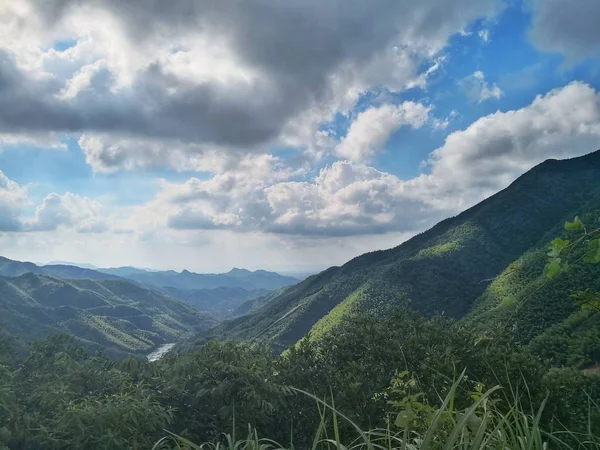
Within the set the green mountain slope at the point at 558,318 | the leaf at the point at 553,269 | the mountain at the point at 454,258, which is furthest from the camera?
the mountain at the point at 454,258

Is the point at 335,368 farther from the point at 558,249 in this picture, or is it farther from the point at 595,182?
the point at 595,182

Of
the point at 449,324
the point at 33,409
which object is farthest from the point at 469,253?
the point at 33,409

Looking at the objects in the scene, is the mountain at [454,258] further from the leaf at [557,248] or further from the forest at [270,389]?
the leaf at [557,248]

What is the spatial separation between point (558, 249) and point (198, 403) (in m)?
11.1

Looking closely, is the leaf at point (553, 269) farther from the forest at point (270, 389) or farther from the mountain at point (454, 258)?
the mountain at point (454, 258)

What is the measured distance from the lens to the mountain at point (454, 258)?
4562 inches

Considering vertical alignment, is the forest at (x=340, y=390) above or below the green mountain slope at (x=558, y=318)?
above

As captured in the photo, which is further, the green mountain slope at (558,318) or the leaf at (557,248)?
the green mountain slope at (558,318)

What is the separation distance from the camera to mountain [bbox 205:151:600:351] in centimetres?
11588

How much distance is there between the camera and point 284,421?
12453 millimetres

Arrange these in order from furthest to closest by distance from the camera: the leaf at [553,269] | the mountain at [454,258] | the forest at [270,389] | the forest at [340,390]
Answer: the mountain at [454,258]
the forest at [270,389]
the forest at [340,390]
the leaf at [553,269]

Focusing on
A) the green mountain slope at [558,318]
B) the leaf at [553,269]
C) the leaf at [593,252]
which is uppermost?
the leaf at [593,252]

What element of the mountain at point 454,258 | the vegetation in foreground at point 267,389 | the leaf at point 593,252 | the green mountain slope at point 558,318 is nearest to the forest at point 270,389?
the vegetation in foreground at point 267,389

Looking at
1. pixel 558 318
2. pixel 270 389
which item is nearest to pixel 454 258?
pixel 558 318
